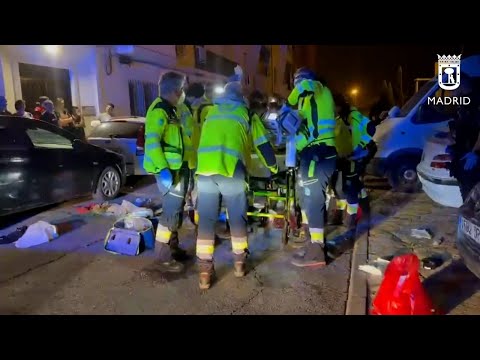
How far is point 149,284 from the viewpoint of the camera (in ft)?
13.5

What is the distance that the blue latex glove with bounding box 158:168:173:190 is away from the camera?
4098 millimetres

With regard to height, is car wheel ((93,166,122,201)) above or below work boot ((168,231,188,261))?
above

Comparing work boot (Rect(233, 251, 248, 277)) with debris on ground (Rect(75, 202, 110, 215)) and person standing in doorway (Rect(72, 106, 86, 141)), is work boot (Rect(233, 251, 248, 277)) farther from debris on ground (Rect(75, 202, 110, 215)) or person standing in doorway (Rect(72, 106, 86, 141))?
person standing in doorway (Rect(72, 106, 86, 141))

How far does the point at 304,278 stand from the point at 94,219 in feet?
11.4

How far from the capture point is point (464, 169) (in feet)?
17.3

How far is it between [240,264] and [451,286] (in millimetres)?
1937

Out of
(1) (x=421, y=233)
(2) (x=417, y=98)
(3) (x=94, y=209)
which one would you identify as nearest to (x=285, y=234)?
(1) (x=421, y=233)

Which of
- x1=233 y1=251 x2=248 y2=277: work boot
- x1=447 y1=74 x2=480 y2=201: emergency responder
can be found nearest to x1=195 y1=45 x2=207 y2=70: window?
x1=447 y1=74 x2=480 y2=201: emergency responder

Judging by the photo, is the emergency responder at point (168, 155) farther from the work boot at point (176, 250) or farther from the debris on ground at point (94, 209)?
the debris on ground at point (94, 209)
